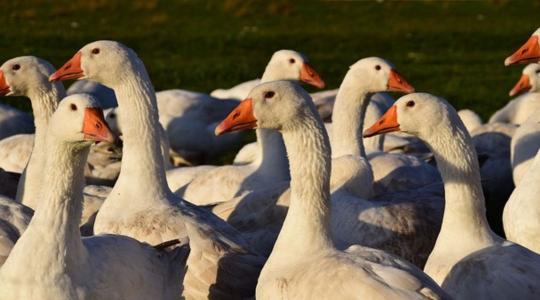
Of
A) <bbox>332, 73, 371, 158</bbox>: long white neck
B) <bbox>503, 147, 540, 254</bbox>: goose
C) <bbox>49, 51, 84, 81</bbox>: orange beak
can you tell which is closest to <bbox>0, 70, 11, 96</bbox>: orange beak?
<bbox>49, 51, 84, 81</bbox>: orange beak

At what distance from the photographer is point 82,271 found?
7.14 metres

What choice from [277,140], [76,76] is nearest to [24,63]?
[76,76]

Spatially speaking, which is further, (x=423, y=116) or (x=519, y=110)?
(x=519, y=110)

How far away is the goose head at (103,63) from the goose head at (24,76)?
99 cm

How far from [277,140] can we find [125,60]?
2.32 meters

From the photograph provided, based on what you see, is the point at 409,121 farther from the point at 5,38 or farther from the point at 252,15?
the point at 252,15

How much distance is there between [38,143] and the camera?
9867 mm

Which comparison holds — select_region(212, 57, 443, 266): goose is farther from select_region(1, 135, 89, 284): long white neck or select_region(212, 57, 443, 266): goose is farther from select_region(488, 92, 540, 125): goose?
select_region(488, 92, 540, 125): goose

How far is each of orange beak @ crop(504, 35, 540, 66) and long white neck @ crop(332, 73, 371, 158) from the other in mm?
1545

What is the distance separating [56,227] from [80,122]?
0.57 metres

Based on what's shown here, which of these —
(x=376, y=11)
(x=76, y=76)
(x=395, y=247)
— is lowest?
(x=376, y=11)

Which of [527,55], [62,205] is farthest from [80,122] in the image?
[527,55]


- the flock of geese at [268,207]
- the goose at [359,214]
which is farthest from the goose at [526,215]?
the goose at [359,214]

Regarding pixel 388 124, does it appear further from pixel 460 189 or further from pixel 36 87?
pixel 36 87
